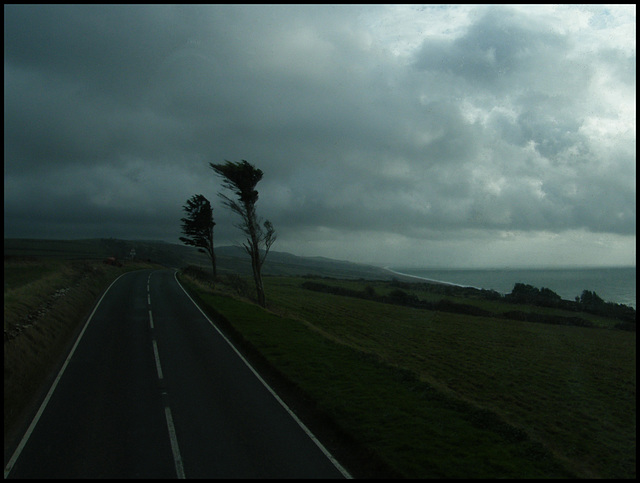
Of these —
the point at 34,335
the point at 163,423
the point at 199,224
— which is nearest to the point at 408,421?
the point at 163,423

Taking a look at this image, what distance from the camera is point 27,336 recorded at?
616 inches

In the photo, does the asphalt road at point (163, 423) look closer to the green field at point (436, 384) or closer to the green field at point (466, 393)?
the green field at point (436, 384)

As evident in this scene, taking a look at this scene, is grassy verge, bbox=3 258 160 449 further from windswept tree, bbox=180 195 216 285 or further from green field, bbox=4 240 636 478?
windswept tree, bbox=180 195 216 285

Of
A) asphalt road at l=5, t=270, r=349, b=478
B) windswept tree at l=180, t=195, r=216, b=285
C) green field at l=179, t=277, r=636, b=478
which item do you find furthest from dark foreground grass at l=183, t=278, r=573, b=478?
windswept tree at l=180, t=195, r=216, b=285

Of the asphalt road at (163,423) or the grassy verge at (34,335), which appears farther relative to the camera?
the grassy verge at (34,335)

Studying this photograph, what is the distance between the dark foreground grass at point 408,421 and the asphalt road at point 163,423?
3.92 ft

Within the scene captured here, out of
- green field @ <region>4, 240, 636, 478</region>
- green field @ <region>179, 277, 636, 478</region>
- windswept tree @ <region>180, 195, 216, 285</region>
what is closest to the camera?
green field @ <region>179, 277, 636, 478</region>

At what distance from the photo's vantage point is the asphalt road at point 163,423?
791 cm

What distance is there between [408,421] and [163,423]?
6034 millimetres

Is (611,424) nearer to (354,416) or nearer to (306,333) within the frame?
(354,416)

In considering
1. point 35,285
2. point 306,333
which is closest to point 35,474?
point 306,333

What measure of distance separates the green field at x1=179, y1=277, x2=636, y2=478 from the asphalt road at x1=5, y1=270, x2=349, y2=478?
1.65 m

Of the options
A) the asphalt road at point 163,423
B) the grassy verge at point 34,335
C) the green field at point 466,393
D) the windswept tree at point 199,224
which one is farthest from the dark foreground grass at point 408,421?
the windswept tree at point 199,224

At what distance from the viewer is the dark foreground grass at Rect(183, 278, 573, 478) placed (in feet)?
26.1
